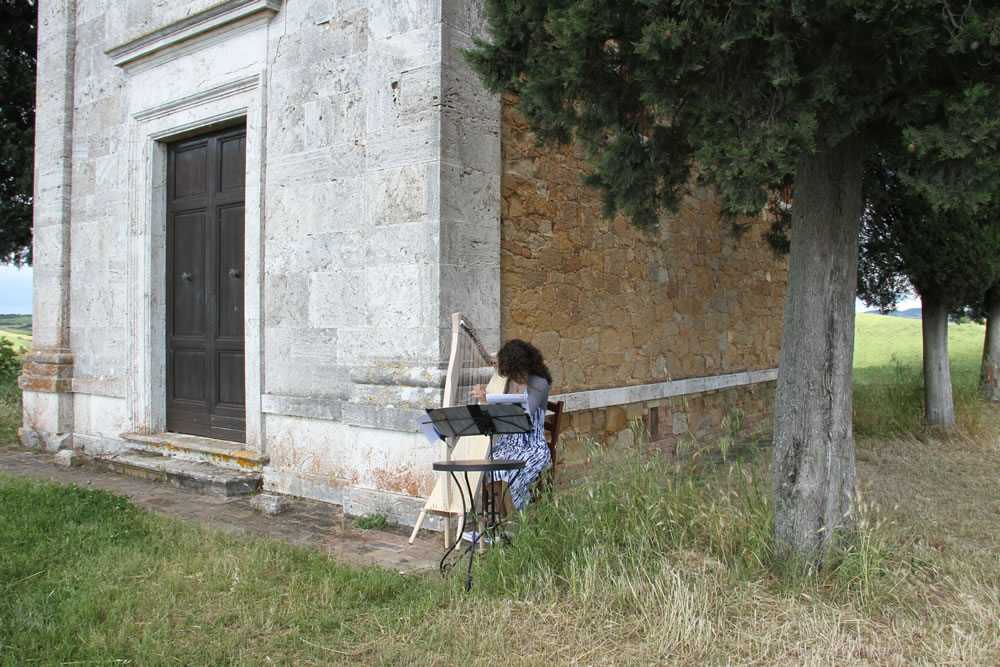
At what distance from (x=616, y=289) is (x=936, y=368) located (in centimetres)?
376

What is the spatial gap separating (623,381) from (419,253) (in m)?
2.63

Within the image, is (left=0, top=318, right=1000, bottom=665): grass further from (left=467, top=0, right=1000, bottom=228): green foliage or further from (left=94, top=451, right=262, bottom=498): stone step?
(left=467, top=0, right=1000, bottom=228): green foliage

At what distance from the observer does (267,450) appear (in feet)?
20.2

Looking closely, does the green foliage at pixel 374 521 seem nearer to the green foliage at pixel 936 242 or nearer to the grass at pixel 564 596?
the grass at pixel 564 596

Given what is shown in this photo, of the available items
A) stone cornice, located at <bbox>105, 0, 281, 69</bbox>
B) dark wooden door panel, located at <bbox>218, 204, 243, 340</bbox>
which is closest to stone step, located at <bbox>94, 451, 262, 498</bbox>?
dark wooden door panel, located at <bbox>218, 204, 243, 340</bbox>

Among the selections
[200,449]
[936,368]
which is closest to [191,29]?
[200,449]

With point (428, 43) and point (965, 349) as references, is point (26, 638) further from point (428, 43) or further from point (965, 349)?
point (965, 349)

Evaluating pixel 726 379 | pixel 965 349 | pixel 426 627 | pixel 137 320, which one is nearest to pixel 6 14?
pixel 137 320

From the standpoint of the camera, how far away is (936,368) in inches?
307

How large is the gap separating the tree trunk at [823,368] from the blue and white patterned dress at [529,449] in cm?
129

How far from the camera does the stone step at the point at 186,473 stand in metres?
5.97

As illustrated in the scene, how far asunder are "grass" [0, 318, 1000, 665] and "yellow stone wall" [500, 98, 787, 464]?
1813mm

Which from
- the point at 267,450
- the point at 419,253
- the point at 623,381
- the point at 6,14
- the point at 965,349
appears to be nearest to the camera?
the point at 419,253

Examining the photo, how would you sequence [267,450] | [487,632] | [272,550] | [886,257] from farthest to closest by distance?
[886,257], [267,450], [272,550], [487,632]
